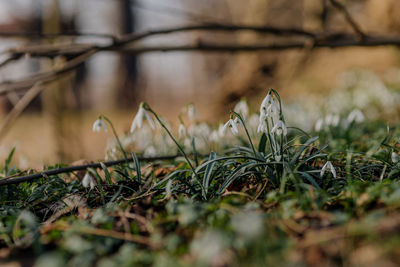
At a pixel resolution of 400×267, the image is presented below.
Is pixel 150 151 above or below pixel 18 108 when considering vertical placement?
below

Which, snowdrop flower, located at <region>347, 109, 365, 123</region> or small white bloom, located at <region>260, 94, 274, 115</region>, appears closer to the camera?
small white bloom, located at <region>260, 94, 274, 115</region>

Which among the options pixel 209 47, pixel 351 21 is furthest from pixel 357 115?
pixel 209 47

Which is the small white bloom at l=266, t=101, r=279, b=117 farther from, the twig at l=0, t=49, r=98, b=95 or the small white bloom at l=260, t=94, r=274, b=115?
the twig at l=0, t=49, r=98, b=95

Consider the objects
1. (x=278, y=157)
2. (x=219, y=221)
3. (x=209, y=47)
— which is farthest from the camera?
(x=209, y=47)

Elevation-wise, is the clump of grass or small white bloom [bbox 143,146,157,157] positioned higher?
the clump of grass

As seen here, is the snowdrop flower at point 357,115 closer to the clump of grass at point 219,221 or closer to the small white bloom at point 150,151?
the clump of grass at point 219,221

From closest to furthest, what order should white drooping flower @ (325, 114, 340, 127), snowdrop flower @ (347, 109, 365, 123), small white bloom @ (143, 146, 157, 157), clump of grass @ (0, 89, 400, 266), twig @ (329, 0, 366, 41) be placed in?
clump of grass @ (0, 89, 400, 266) < snowdrop flower @ (347, 109, 365, 123) < white drooping flower @ (325, 114, 340, 127) < small white bloom @ (143, 146, 157, 157) < twig @ (329, 0, 366, 41)

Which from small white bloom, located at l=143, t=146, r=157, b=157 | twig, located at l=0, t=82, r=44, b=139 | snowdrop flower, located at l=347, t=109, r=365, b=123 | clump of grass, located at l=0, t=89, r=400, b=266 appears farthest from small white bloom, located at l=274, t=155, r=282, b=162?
twig, located at l=0, t=82, r=44, b=139

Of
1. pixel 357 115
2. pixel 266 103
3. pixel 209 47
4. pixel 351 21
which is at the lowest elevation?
pixel 357 115

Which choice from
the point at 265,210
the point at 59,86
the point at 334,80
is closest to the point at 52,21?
the point at 59,86

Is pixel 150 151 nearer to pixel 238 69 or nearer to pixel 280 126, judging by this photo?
pixel 280 126

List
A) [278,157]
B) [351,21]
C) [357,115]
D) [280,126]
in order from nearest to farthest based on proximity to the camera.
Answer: [280,126] < [278,157] < [357,115] < [351,21]
